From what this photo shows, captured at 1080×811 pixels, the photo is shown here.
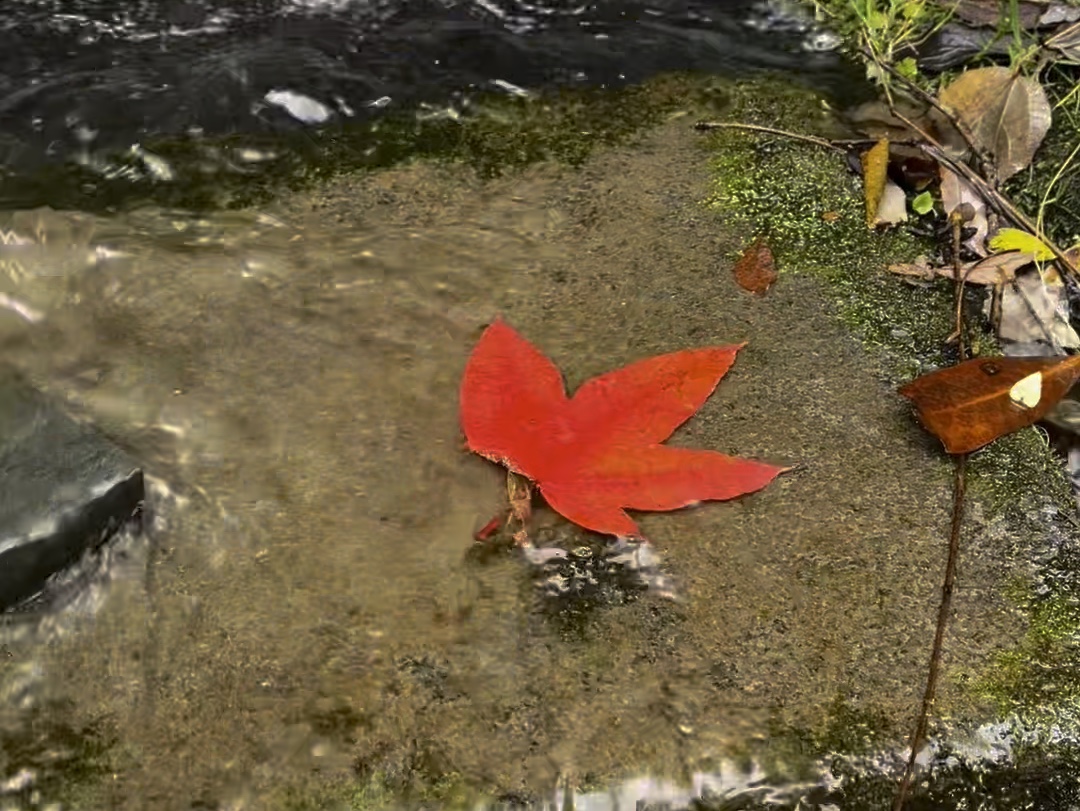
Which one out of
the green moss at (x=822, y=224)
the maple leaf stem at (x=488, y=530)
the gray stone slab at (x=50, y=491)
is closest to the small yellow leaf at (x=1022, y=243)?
the green moss at (x=822, y=224)

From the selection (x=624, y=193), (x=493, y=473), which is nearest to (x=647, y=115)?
(x=624, y=193)

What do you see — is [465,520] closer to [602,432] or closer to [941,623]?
[602,432]

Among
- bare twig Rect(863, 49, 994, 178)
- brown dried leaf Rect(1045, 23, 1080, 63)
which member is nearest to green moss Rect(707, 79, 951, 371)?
bare twig Rect(863, 49, 994, 178)

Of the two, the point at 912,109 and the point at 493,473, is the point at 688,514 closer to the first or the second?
the point at 493,473

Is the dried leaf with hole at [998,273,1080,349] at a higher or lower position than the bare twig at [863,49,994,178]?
lower

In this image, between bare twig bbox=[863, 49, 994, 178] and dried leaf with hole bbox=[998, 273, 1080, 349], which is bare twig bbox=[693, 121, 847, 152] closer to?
bare twig bbox=[863, 49, 994, 178]

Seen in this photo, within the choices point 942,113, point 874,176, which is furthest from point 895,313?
point 942,113

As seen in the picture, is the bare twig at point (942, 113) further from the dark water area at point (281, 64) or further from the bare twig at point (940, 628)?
the bare twig at point (940, 628)

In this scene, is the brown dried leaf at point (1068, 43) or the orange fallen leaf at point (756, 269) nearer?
the orange fallen leaf at point (756, 269)
